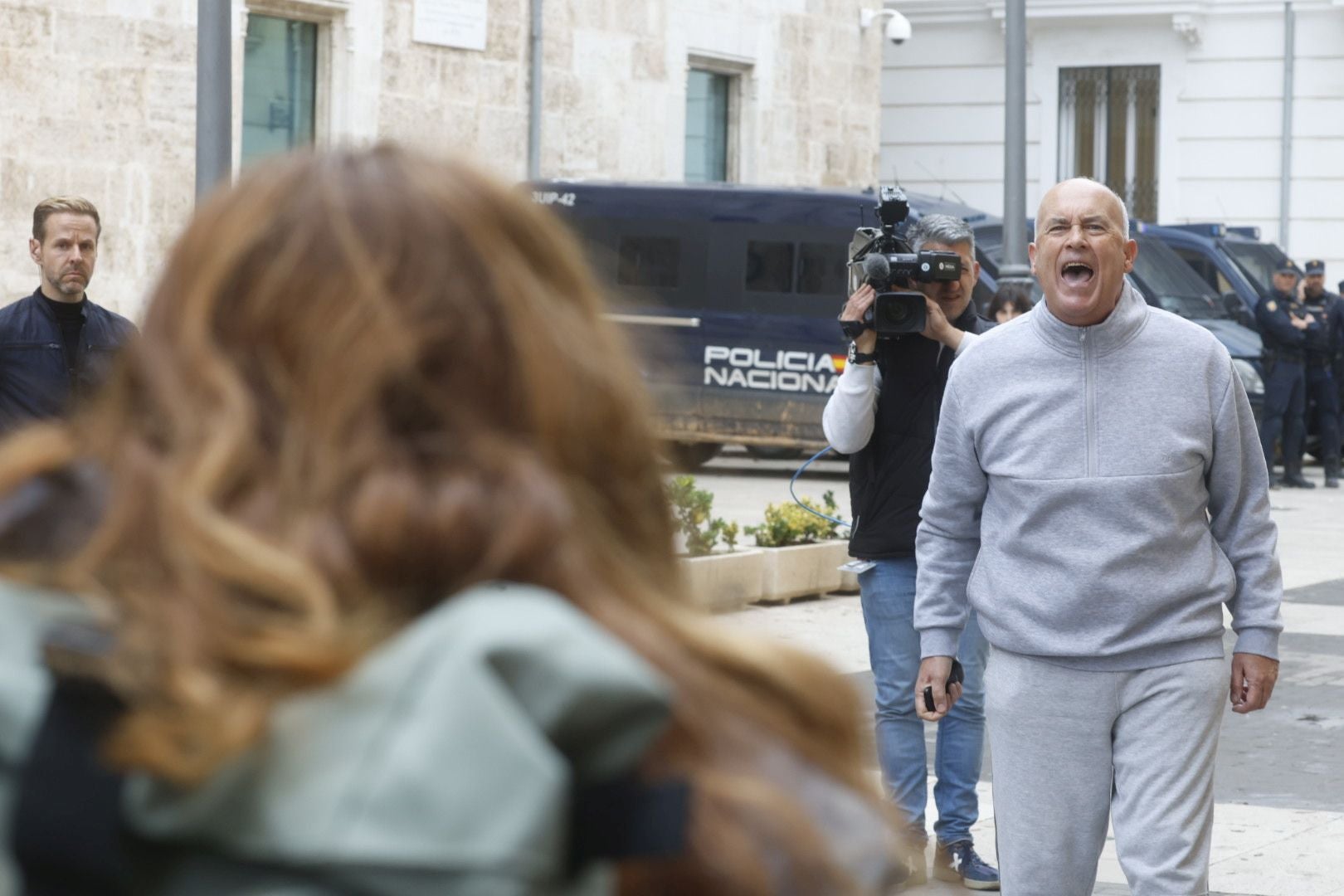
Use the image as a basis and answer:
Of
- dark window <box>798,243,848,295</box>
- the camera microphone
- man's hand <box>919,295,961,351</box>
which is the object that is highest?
dark window <box>798,243,848,295</box>

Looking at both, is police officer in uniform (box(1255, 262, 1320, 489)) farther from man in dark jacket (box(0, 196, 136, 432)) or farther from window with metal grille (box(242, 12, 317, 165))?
man in dark jacket (box(0, 196, 136, 432))

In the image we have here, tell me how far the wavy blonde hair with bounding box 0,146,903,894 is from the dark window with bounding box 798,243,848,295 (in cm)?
1706

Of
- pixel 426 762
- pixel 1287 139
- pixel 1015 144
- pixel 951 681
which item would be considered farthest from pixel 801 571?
pixel 1287 139

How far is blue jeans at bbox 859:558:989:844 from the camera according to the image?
6.30 metres

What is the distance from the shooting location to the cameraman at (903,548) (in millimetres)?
6266

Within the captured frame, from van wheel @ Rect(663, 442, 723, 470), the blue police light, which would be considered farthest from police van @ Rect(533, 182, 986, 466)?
the blue police light

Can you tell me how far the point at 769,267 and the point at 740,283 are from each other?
0.29m

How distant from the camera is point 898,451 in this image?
6.35m

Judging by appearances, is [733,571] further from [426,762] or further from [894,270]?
[426,762]

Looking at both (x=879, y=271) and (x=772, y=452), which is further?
(x=772, y=452)

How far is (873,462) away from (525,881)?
5.18 meters

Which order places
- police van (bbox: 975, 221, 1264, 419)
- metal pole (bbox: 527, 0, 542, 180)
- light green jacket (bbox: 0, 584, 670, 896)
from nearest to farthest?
light green jacket (bbox: 0, 584, 670, 896)
police van (bbox: 975, 221, 1264, 419)
metal pole (bbox: 527, 0, 542, 180)

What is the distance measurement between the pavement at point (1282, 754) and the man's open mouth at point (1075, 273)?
1.11m

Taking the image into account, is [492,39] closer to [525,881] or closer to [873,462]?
[873,462]
